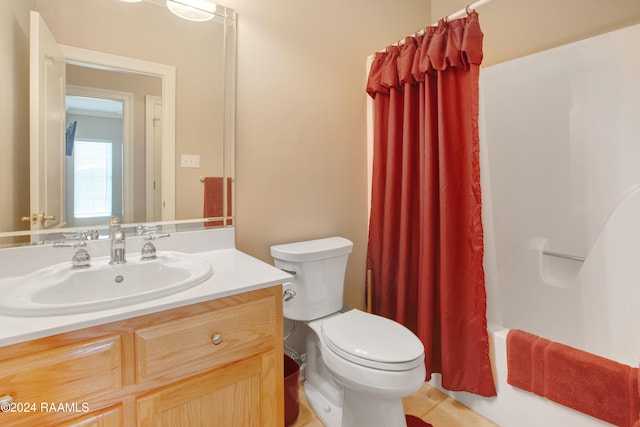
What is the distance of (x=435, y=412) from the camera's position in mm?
1565

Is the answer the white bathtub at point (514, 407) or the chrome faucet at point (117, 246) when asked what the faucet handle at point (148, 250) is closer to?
the chrome faucet at point (117, 246)

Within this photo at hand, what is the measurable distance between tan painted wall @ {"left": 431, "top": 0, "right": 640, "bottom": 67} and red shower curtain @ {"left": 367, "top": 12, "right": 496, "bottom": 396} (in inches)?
18.5

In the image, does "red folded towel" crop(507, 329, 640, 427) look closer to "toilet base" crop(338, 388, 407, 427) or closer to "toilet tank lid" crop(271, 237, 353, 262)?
"toilet base" crop(338, 388, 407, 427)

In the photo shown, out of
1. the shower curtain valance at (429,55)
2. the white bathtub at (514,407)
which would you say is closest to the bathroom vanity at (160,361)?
the white bathtub at (514,407)

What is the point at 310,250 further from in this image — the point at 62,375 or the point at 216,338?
the point at 62,375

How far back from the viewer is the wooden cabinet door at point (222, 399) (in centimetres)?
85

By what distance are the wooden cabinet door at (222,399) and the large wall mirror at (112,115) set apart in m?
0.70

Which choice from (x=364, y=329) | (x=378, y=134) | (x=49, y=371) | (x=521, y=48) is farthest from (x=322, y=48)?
(x=49, y=371)

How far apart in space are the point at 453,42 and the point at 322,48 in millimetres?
690

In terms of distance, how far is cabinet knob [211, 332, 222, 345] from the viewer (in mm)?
923

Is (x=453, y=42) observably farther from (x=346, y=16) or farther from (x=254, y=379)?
(x=254, y=379)

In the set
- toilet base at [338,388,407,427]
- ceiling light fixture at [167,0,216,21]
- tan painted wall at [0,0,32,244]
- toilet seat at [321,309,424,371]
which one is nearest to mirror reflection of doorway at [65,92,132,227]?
tan painted wall at [0,0,32,244]

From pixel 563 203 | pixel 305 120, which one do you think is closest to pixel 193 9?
pixel 305 120

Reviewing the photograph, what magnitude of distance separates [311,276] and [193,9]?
1.28m
